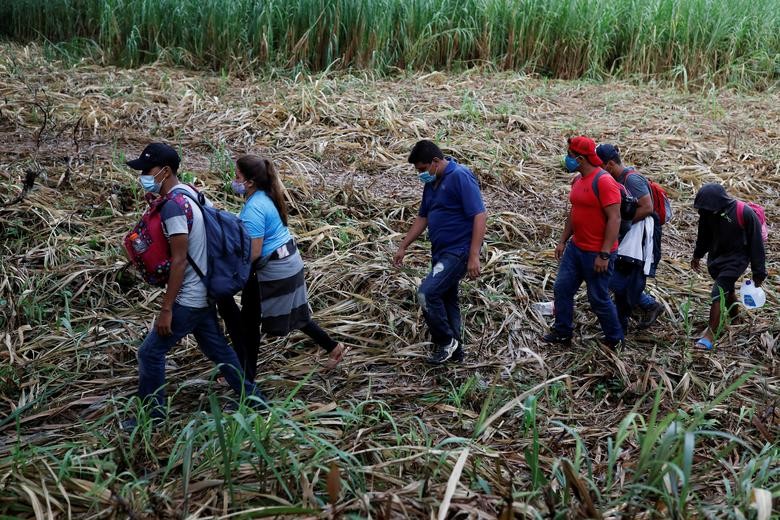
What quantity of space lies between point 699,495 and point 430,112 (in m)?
5.98

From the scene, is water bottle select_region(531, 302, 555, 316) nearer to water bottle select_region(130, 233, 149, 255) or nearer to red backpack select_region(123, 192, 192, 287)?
red backpack select_region(123, 192, 192, 287)

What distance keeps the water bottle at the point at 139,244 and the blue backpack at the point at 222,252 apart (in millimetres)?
219

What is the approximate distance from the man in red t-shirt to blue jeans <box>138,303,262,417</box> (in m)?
1.86

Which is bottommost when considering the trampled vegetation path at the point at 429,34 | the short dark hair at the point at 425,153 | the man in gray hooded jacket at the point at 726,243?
the man in gray hooded jacket at the point at 726,243

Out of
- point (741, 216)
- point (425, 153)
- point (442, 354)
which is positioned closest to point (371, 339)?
point (442, 354)

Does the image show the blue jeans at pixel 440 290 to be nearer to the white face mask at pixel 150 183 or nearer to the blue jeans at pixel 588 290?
the blue jeans at pixel 588 290

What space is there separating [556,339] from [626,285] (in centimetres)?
54

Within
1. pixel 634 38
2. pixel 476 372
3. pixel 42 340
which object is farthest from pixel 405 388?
pixel 634 38

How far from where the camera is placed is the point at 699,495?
3053mm

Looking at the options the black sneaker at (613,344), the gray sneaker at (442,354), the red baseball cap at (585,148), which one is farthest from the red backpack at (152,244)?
the black sneaker at (613,344)

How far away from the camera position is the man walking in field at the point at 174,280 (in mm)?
3451

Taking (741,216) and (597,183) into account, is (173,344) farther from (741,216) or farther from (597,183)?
(741,216)

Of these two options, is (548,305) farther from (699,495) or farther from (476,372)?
(699,495)

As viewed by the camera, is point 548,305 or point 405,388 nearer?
point 405,388
